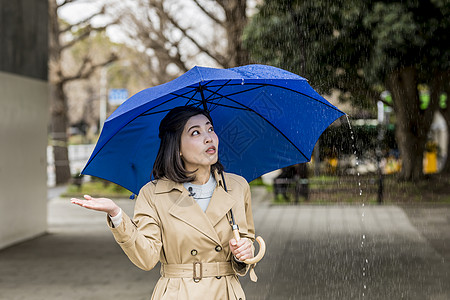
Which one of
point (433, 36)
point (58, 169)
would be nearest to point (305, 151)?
point (433, 36)

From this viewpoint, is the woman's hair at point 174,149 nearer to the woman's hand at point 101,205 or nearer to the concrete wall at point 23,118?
the woman's hand at point 101,205

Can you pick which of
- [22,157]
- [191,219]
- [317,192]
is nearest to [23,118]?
[22,157]

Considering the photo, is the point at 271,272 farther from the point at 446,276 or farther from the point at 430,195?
the point at 430,195

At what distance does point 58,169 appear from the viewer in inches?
938

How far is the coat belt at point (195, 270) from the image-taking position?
304cm

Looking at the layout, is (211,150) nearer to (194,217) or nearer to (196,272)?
(194,217)

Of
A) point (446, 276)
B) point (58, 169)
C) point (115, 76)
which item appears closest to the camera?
point (446, 276)

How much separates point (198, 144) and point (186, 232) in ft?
1.31

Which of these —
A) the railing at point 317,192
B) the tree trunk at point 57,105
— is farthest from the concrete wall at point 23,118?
the tree trunk at point 57,105

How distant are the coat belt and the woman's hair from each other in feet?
1.24

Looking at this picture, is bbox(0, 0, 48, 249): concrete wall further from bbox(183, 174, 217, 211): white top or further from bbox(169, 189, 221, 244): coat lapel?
bbox(169, 189, 221, 244): coat lapel

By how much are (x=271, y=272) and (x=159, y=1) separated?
1282cm

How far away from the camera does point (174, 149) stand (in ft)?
10.4

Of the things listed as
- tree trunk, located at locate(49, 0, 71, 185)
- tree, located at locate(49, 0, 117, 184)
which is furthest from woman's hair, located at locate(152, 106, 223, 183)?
tree trunk, located at locate(49, 0, 71, 185)
